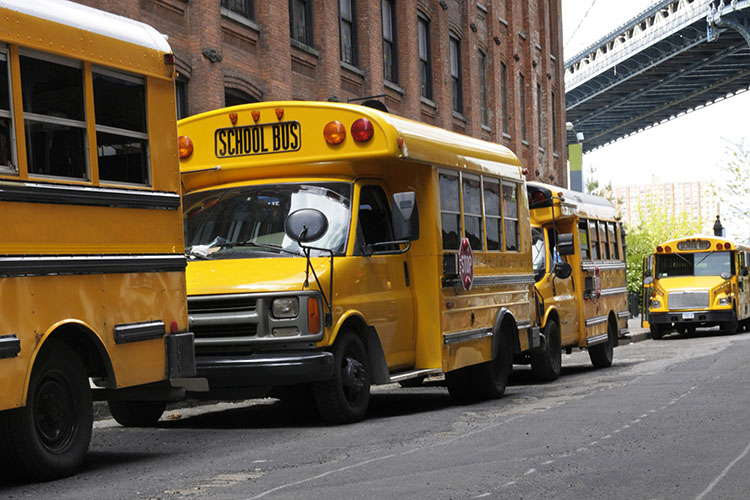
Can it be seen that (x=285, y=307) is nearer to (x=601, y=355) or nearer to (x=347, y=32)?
(x=601, y=355)

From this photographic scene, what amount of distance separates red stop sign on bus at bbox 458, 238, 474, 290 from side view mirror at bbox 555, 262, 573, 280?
4155 mm

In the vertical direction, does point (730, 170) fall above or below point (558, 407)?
above

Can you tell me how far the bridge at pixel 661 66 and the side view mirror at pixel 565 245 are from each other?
152 ft

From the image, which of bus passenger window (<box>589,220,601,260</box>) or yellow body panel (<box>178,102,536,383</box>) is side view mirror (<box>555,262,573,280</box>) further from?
yellow body panel (<box>178,102,536,383</box>)

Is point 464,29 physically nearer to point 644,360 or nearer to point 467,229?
point 644,360

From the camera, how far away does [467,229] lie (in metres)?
12.9

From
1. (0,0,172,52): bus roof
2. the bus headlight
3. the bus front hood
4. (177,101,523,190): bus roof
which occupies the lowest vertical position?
the bus headlight

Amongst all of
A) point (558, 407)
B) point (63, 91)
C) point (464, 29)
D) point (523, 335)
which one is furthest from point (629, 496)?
point (464, 29)

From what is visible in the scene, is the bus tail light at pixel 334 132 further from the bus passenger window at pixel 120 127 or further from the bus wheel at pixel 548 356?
the bus wheel at pixel 548 356

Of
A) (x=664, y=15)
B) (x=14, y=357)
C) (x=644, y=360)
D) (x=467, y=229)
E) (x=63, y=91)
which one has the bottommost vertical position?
(x=644, y=360)

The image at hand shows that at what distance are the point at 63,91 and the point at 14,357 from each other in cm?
187

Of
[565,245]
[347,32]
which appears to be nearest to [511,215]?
[565,245]

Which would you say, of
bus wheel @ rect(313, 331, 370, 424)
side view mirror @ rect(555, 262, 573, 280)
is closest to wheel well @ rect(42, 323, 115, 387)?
bus wheel @ rect(313, 331, 370, 424)

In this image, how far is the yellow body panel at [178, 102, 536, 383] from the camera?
413 inches
